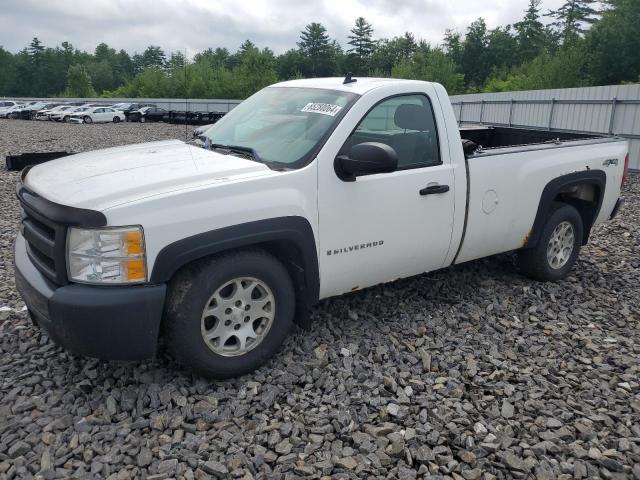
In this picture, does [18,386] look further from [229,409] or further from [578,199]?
[578,199]

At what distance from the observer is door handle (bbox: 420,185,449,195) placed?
13.4 ft

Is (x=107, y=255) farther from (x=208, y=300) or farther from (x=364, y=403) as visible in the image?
(x=364, y=403)

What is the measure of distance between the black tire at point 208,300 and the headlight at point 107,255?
28 centimetres

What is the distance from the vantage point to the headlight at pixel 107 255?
292cm

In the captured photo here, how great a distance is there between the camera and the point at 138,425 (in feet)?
10.1

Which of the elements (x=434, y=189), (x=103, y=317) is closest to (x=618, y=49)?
(x=434, y=189)

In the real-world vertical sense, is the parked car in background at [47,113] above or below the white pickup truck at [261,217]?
below

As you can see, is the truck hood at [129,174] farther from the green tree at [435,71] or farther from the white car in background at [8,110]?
the green tree at [435,71]

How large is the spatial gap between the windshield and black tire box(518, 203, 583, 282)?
243 cm

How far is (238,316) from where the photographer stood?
342 cm

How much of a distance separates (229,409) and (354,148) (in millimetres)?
1744

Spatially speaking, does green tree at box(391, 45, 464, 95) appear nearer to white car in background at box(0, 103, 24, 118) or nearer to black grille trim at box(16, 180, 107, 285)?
white car in background at box(0, 103, 24, 118)

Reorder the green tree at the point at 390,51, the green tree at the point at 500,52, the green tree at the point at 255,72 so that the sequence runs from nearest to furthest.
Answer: the green tree at the point at 255,72, the green tree at the point at 500,52, the green tree at the point at 390,51

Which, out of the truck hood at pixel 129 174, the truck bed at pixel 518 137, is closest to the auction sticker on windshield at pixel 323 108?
the truck hood at pixel 129 174
